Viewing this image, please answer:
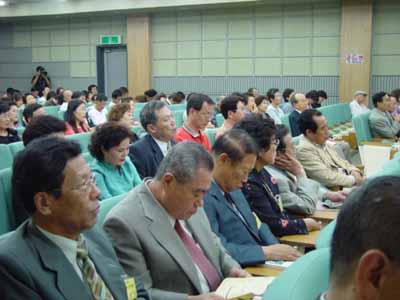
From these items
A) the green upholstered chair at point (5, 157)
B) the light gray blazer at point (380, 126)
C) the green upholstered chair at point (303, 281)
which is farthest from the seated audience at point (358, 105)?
the green upholstered chair at point (303, 281)

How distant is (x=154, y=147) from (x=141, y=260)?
2245 millimetres

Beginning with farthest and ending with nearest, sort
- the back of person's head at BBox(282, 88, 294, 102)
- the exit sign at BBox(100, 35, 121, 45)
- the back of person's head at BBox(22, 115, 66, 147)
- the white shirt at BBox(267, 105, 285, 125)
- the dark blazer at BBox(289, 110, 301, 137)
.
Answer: the exit sign at BBox(100, 35, 121, 45) < the back of person's head at BBox(282, 88, 294, 102) < the white shirt at BBox(267, 105, 285, 125) < the dark blazer at BBox(289, 110, 301, 137) < the back of person's head at BBox(22, 115, 66, 147)

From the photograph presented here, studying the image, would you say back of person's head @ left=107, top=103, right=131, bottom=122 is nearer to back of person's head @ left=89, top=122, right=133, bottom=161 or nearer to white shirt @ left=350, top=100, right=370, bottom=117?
back of person's head @ left=89, top=122, right=133, bottom=161

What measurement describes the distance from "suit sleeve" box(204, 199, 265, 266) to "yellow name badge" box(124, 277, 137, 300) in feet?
2.61

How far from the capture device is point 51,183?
5.32 feet

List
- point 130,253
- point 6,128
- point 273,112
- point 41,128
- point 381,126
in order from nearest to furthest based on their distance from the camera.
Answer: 1. point 130,253
2. point 41,128
3. point 6,128
4. point 381,126
5. point 273,112

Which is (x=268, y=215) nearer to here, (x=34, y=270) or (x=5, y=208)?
(x=5, y=208)

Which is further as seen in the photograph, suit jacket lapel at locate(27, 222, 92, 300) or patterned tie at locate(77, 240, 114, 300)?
patterned tie at locate(77, 240, 114, 300)

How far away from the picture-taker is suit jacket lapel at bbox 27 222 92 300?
1549 mm

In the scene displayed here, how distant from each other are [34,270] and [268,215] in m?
1.88

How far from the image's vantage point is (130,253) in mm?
1972

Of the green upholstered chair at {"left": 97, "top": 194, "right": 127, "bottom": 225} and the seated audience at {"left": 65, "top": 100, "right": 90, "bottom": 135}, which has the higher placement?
the seated audience at {"left": 65, "top": 100, "right": 90, "bottom": 135}

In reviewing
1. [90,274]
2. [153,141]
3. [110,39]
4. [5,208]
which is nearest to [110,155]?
[153,141]

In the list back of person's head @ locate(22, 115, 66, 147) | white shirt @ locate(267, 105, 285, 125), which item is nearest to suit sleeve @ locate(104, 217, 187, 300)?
back of person's head @ locate(22, 115, 66, 147)
